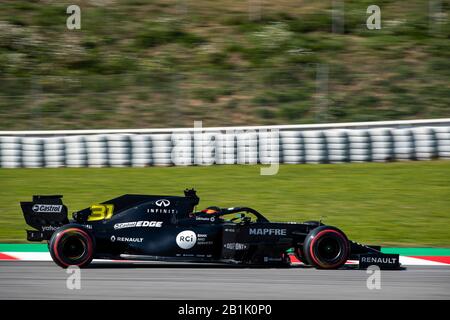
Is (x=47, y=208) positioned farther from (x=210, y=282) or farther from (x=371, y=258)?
(x=371, y=258)

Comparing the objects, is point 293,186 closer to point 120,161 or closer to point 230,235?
point 120,161

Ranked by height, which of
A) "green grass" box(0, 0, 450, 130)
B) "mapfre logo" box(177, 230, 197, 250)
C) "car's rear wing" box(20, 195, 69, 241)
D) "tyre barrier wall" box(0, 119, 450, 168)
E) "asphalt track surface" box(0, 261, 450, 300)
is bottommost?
"asphalt track surface" box(0, 261, 450, 300)

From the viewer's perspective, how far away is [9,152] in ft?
54.1

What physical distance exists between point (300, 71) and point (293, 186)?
16.0 feet

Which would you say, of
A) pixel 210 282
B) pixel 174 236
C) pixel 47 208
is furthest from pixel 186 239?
pixel 47 208

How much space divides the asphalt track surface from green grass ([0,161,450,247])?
2.79 metres

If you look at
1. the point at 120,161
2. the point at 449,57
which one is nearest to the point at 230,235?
the point at 120,161

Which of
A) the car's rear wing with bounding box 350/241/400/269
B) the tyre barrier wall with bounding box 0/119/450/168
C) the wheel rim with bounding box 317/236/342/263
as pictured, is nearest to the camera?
the wheel rim with bounding box 317/236/342/263

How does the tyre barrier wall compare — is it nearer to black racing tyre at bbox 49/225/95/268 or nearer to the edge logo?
the edge logo

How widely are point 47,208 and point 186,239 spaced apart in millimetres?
1547

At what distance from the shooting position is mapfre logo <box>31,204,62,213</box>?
9.62 metres

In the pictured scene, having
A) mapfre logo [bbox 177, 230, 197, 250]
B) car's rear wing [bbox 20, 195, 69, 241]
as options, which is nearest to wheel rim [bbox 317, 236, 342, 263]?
mapfre logo [bbox 177, 230, 197, 250]

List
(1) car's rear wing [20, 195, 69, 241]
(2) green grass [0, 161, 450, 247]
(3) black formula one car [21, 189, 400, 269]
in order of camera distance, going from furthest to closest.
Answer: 1. (2) green grass [0, 161, 450, 247]
2. (1) car's rear wing [20, 195, 69, 241]
3. (3) black formula one car [21, 189, 400, 269]

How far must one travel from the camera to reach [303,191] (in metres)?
15.0
